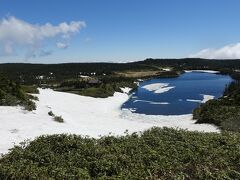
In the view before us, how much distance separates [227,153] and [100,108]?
5107 cm

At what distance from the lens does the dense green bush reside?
14.4m

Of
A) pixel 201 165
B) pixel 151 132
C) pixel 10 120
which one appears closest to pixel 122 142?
pixel 151 132

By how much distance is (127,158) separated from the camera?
1581cm

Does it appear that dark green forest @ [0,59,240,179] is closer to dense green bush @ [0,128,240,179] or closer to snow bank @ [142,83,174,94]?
dense green bush @ [0,128,240,179]

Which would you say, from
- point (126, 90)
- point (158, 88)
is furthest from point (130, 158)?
point (158, 88)

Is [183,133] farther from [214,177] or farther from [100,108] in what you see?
[100,108]

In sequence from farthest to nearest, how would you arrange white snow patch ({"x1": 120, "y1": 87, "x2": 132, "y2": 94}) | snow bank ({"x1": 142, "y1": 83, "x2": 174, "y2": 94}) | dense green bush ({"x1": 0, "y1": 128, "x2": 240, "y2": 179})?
1. snow bank ({"x1": 142, "y1": 83, "x2": 174, "y2": 94})
2. white snow patch ({"x1": 120, "y1": 87, "x2": 132, "y2": 94})
3. dense green bush ({"x1": 0, "y1": 128, "x2": 240, "y2": 179})

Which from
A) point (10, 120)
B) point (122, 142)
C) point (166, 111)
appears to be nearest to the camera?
point (122, 142)

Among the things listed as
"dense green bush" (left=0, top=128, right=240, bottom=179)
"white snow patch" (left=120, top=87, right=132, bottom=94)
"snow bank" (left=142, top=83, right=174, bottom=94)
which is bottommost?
"snow bank" (left=142, top=83, right=174, bottom=94)

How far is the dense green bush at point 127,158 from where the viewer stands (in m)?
14.4

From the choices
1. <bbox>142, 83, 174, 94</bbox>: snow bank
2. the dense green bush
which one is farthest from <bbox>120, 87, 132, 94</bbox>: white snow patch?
the dense green bush

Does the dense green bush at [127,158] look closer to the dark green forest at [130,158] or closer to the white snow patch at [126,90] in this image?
the dark green forest at [130,158]

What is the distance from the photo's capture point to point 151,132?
824 inches

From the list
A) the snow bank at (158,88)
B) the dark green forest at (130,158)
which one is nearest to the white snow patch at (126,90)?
the snow bank at (158,88)
